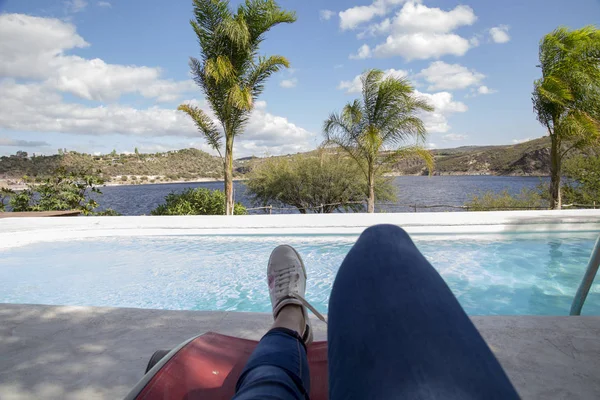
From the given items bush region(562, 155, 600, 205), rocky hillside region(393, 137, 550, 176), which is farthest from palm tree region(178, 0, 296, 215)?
rocky hillside region(393, 137, 550, 176)

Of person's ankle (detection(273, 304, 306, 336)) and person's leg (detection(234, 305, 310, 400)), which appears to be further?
person's ankle (detection(273, 304, 306, 336))

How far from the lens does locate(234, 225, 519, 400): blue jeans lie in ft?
1.44

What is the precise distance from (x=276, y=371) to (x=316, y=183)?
12406 millimetres

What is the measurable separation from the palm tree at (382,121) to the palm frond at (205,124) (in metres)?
2.84

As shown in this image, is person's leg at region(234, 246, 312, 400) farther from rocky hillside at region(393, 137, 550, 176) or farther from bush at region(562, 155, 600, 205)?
rocky hillside at region(393, 137, 550, 176)

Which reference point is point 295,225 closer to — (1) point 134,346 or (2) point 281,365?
(1) point 134,346

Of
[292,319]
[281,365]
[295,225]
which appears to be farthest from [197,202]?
[281,365]

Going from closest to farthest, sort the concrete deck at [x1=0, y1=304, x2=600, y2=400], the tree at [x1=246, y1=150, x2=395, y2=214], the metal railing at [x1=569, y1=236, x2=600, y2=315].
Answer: the concrete deck at [x1=0, y1=304, x2=600, y2=400]
the metal railing at [x1=569, y1=236, x2=600, y2=315]
the tree at [x1=246, y1=150, x2=395, y2=214]

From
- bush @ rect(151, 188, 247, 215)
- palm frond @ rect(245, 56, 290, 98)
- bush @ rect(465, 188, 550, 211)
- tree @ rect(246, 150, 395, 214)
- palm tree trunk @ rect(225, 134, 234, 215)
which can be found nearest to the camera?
palm frond @ rect(245, 56, 290, 98)

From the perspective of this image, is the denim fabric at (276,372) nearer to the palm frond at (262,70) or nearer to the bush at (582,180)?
the palm frond at (262,70)

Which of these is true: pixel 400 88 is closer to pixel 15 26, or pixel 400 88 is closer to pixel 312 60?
pixel 312 60

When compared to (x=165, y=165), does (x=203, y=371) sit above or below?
below

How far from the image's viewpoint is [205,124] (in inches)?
305

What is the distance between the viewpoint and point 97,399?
119 centimetres
